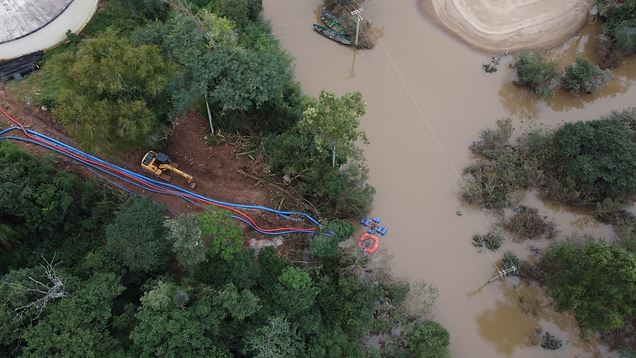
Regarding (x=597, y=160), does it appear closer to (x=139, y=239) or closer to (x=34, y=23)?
(x=139, y=239)

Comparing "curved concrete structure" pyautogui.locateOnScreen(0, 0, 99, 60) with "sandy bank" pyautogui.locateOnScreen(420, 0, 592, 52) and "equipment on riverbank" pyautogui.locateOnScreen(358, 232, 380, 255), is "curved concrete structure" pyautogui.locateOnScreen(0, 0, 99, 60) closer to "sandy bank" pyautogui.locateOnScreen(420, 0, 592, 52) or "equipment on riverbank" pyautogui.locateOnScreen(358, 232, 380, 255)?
"equipment on riverbank" pyautogui.locateOnScreen(358, 232, 380, 255)

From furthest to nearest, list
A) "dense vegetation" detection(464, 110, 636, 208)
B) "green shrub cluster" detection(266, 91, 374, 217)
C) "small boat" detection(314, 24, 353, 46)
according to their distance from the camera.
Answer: "small boat" detection(314, 24, 353, 46)
"dense vegetation" detection(464, 110, 636, 208)
"green shrub cluster" detection(266, 91, 374, 217)

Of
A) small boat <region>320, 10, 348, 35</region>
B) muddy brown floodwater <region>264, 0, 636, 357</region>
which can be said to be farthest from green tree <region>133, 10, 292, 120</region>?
small boat <region>320, 10, 348, 35</region>

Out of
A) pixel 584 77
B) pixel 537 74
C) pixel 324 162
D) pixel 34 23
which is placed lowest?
pixel 324 162

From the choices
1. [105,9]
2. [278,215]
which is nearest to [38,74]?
[105,9]

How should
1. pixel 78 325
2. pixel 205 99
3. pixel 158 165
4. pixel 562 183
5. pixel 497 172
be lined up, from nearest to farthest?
pixel 78 325
pixel 205 99
pixel 158 165
pixel 562 183
pixel 497 172

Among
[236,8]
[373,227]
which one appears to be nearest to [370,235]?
[373,227]
